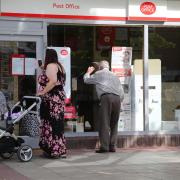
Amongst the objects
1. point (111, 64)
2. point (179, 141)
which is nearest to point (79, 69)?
point (111, 64)

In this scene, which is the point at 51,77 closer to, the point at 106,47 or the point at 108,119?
the point at 108,119

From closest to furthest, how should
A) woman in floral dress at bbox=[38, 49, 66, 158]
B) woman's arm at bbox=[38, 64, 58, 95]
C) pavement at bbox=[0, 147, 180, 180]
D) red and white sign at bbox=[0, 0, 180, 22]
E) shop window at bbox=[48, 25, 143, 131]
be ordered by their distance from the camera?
pavement at bbox=[0, 147, 180, 180] → woman's arm at bbox=[38, 64, 58, 95] → woman in floral dress at bbox=[38, 49, 66, 158] → red and white sign at bbox=[0, 0, 180, 22] → shop window at bbox=[48, 25, 143, 131]

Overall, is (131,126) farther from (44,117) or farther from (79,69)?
(44,117)

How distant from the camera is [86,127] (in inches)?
497

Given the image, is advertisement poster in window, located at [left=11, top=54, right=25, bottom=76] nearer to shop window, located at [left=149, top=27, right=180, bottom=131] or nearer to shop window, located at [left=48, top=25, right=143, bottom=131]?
shop window, located at [left=48, top=25, right=143, bottom=131]

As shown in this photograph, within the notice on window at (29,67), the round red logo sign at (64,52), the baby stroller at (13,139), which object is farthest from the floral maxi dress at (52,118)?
the round red logo sign at (64,52)

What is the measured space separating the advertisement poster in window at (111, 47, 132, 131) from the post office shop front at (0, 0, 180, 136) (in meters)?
0.02

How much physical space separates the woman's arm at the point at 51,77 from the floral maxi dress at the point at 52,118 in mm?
139

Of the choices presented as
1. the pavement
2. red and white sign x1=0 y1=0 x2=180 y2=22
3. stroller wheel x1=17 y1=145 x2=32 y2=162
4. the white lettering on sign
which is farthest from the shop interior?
stroller wheel x1=17 y1=145 x2=32 y2=162

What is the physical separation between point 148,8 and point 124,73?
4.96ft

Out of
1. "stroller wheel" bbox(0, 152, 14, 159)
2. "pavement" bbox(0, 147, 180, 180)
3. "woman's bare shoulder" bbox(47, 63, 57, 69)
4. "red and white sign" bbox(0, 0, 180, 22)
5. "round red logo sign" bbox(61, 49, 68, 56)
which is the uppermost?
"red and white sign" bbox(0, 0, 180, 22)

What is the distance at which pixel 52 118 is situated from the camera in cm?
1073

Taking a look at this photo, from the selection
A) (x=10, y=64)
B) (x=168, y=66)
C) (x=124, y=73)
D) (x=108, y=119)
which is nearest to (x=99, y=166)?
(x=108, y=119)

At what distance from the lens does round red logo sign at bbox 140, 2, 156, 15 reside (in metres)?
12.6
